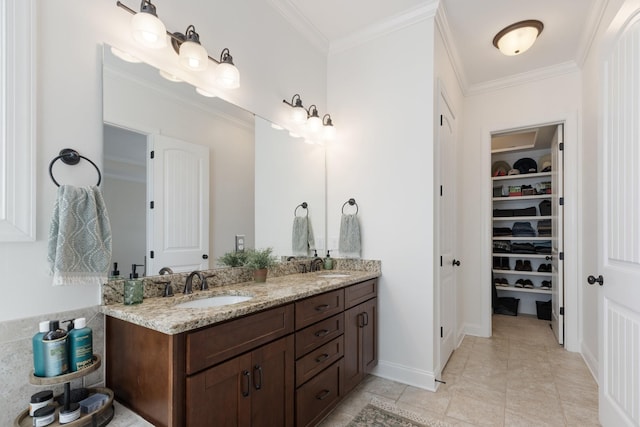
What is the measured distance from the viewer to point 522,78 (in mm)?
3496

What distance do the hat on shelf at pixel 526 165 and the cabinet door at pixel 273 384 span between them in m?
4.51

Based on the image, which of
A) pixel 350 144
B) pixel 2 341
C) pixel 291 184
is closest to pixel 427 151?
pixel 350 144

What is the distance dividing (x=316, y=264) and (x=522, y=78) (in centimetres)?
315

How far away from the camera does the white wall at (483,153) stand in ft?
11.0

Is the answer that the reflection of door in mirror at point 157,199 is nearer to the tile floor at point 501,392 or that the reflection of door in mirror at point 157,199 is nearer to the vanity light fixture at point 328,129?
the vanity light fixture at point 328,129

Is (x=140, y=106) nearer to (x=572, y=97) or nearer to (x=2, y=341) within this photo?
(x=2, y=341)

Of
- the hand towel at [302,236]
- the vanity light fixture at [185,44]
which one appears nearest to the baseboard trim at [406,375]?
the hand towel at [302,236]

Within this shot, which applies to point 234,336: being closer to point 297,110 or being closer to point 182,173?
point 182,173

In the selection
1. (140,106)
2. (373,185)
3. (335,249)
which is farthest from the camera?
(335,249)

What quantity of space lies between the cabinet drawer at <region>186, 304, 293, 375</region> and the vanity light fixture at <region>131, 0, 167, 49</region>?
4.47 ft

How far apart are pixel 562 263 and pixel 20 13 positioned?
4.46 meters

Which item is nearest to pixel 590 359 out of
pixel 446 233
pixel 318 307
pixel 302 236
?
pixel 446 233

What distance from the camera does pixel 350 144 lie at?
2834mm

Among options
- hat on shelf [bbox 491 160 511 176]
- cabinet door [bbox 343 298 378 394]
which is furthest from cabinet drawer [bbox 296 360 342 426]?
hat on shelf [bbox 491 160 511 176]
